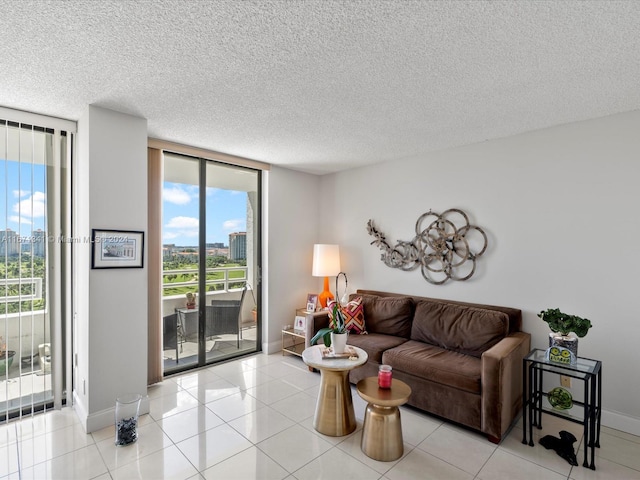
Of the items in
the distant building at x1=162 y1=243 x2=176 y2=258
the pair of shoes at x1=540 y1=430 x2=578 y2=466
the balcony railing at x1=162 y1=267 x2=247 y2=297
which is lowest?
the pair of shoes at x1=540 y1=430 x2=578 y2=466

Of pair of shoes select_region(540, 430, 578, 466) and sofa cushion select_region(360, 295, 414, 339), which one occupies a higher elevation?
sofa cushion select_region(360, 295, 414, 339)

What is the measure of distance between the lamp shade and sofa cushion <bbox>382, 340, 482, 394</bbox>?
151 centimetres

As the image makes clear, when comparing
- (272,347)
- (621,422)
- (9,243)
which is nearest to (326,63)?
(9,243)

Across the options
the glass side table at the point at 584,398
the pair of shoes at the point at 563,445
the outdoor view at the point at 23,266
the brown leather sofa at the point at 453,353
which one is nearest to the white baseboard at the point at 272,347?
the brown leather sofa at the point at 453,353

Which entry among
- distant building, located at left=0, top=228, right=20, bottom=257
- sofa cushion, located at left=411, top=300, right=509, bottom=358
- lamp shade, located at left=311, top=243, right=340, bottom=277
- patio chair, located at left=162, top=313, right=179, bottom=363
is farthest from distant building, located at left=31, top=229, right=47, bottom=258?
sofa cushion, located at left=411, top=300, right=509, bottom=358

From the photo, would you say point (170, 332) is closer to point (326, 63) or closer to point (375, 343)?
point (375, 343)

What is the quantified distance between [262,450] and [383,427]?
870 millimetres

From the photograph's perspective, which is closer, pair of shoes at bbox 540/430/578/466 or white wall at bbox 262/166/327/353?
pair of shoes at bbox 540/430/578/466

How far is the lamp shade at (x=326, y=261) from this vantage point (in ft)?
14.5

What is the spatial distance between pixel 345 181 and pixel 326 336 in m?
→ 2.55

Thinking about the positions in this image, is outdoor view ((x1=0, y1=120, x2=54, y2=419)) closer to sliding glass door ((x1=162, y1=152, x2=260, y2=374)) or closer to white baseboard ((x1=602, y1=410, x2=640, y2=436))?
sliding glass door ((x1=162, y1=152, x2=260, y2=374))

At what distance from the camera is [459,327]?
123 inches

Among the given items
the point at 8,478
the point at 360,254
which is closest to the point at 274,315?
the point at 360,254

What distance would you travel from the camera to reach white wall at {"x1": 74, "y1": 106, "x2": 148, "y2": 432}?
8.46 feet
